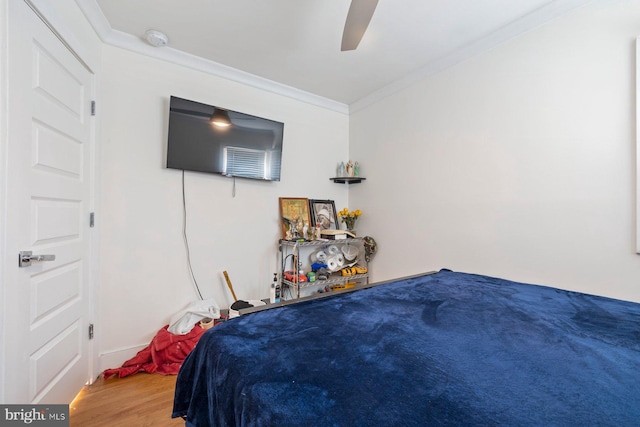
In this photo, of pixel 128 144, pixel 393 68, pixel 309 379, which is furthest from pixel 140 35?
pixel 309 379

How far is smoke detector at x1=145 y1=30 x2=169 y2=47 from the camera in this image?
6.61 feet

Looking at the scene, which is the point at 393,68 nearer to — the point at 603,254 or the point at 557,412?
the point at 603,254

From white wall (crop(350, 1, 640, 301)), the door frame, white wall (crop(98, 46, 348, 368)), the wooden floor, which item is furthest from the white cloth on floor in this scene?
white wall (crop(350, 1, 640, 301))

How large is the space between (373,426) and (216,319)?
6.94 ft

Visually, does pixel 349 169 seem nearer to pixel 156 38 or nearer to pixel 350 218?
pixel 350 218

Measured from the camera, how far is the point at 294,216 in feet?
9.59

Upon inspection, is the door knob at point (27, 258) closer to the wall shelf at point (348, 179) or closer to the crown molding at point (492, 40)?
the wall shelf at point (348, 179)

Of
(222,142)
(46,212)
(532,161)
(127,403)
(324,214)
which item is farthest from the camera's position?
(324,214)

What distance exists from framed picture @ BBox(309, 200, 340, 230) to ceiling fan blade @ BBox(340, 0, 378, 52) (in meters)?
1.85

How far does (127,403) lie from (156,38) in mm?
2633

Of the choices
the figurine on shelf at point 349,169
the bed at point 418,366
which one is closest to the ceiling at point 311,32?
the figurine on shelf at point 349,169

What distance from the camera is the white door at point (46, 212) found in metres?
1.17

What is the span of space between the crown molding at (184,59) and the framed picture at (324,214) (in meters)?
1.20

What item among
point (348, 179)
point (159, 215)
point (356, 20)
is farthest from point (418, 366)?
point (348, 179)
